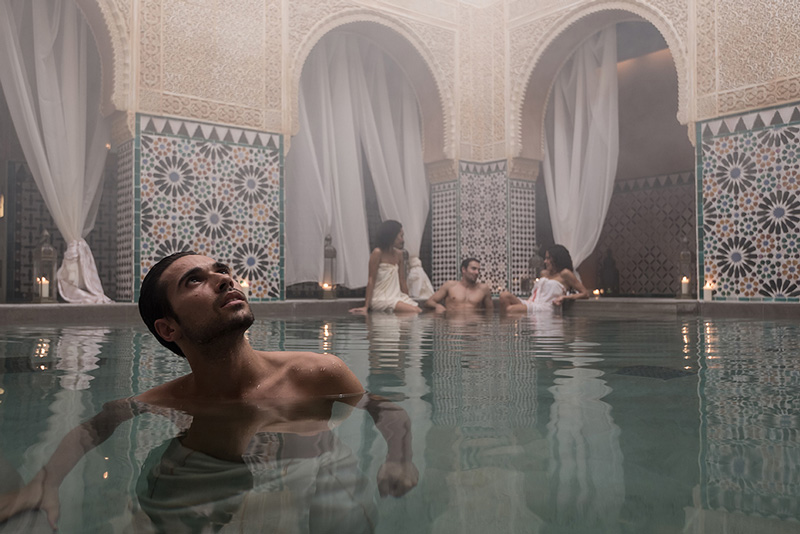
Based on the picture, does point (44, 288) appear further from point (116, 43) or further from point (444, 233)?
point (444, 233)

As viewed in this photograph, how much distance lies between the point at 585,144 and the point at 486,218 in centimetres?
112

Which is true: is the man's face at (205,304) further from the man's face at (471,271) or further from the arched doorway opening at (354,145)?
the arched doorway opening at (354,145)

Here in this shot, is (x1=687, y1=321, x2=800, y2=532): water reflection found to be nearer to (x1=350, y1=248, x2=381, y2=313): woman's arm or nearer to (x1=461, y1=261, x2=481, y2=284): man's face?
(x1=461, y1=261, x2=481, y2=284): man's face

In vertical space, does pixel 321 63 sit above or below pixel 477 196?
above

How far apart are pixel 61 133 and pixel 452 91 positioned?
3355 mm

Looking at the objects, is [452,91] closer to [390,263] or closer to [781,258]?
[390,263]

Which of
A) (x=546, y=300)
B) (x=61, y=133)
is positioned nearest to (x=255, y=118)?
(x=61, y=133)

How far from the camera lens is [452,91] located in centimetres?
672

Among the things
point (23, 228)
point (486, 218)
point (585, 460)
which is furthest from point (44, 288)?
point (585, 460)

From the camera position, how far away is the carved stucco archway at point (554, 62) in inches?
215

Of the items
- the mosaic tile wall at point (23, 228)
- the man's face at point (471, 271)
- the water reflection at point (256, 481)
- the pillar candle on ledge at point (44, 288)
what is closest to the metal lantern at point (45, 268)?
the pillar candle on ledge at point (44, 288)

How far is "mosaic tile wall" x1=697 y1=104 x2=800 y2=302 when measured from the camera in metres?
4.86

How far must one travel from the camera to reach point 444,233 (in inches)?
272

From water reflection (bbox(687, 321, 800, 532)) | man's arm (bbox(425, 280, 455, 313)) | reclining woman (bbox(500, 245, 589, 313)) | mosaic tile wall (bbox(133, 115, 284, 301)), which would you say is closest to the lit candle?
reclining woman (bbox(500, 245, 589, 313))
